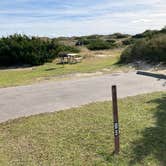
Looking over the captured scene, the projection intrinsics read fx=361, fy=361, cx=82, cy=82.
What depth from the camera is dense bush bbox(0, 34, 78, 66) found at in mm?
21688

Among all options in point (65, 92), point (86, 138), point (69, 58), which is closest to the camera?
point (86, 138)

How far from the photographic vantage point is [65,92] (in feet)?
37.0

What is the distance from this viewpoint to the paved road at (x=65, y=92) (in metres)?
9.20

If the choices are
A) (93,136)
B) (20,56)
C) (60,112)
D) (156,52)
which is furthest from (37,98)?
(20,56)

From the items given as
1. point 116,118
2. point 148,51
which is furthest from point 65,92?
point 148,51

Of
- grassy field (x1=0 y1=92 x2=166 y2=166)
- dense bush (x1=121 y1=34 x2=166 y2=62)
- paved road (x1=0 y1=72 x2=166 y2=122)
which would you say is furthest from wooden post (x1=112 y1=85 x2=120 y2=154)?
dense bush (x1=121 y1=34 x2=166 y2=62)

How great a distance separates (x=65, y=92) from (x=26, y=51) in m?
11.4

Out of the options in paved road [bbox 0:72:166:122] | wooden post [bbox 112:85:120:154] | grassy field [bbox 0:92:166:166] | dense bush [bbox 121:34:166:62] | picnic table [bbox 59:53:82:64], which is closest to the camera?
grassy field [bbox 0:92:166:166]

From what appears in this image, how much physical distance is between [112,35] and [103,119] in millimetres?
53026

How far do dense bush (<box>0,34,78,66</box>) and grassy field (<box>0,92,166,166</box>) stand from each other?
531 inches

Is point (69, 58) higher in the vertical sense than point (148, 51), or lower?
lower

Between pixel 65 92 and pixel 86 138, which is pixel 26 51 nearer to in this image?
pixel 65 92

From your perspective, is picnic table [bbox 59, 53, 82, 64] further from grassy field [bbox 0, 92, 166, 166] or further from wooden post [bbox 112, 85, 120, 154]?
wooden post [bbox 112, 85, 120, 154]

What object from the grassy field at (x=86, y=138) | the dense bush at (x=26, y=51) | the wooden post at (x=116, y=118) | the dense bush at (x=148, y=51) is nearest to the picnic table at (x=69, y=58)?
the dense bush at (x=26, y=51)
